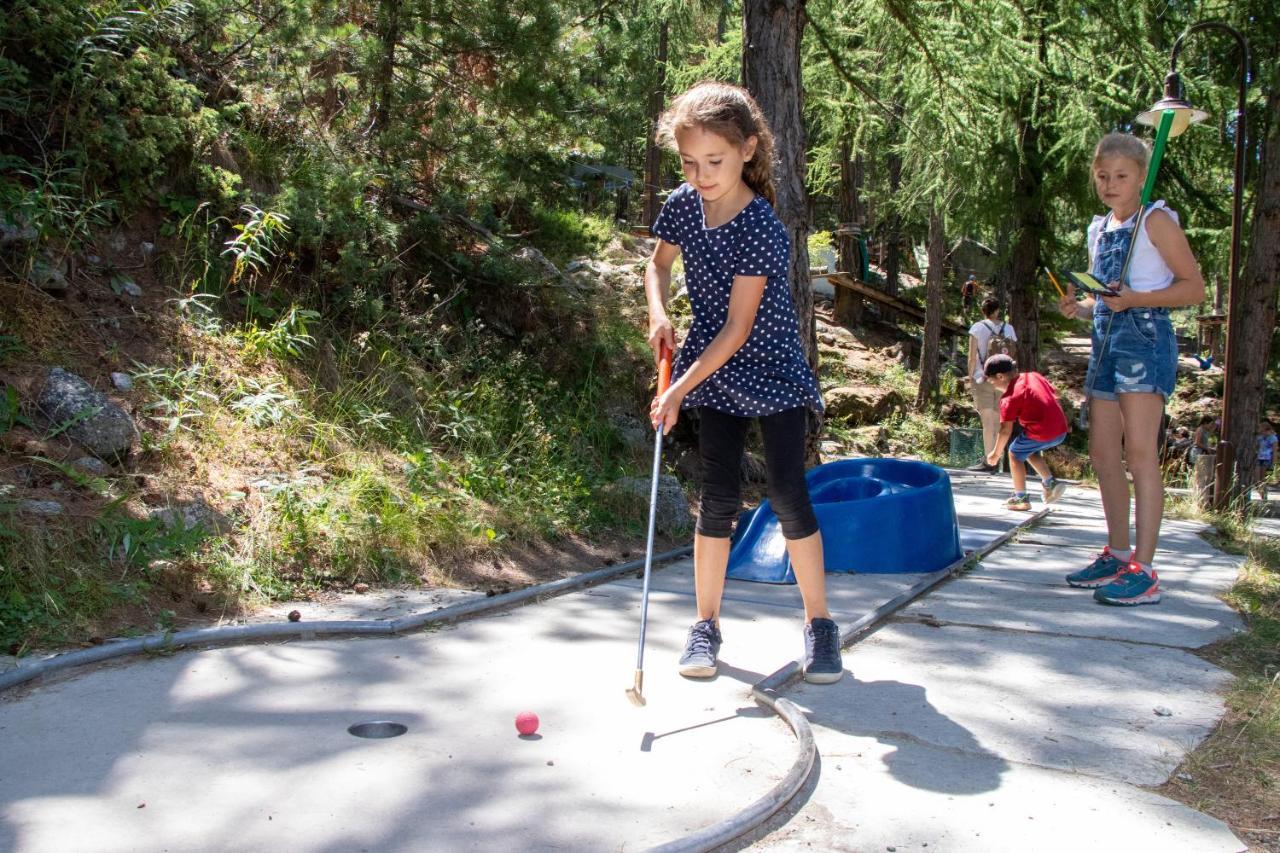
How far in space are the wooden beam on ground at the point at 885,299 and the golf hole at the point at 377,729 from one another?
57.2ft

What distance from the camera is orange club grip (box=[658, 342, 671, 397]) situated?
3.30 metres

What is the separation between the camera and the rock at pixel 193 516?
402cm

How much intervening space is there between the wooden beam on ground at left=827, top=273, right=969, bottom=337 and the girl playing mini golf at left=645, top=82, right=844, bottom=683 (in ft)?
53.8

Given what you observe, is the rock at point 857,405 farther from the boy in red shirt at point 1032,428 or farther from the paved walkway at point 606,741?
the paved walkway at point 606,741

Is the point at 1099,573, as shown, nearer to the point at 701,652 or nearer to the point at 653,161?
the point at 701,652

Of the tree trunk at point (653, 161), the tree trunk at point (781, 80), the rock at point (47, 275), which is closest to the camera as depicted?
the rock at point (47, 275)

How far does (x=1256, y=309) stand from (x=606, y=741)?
31.8 ft

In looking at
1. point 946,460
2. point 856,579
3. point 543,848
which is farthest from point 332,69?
point 946,460

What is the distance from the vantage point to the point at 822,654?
10.5ft

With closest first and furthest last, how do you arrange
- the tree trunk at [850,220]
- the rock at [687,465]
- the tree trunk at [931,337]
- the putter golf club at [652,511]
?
the putter golf club at [652,511] < the rock at [687,465] < the tree trunk at [931,337] < the tree trunk at [850,220]

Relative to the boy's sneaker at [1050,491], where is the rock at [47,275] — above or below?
above

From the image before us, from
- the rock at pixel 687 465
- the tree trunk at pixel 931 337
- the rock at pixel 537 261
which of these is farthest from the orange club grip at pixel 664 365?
the tree trunk at pixel 931 337

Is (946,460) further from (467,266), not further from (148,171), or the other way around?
(148,171)

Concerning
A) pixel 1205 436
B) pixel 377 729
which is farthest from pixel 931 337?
pixel 377 729
